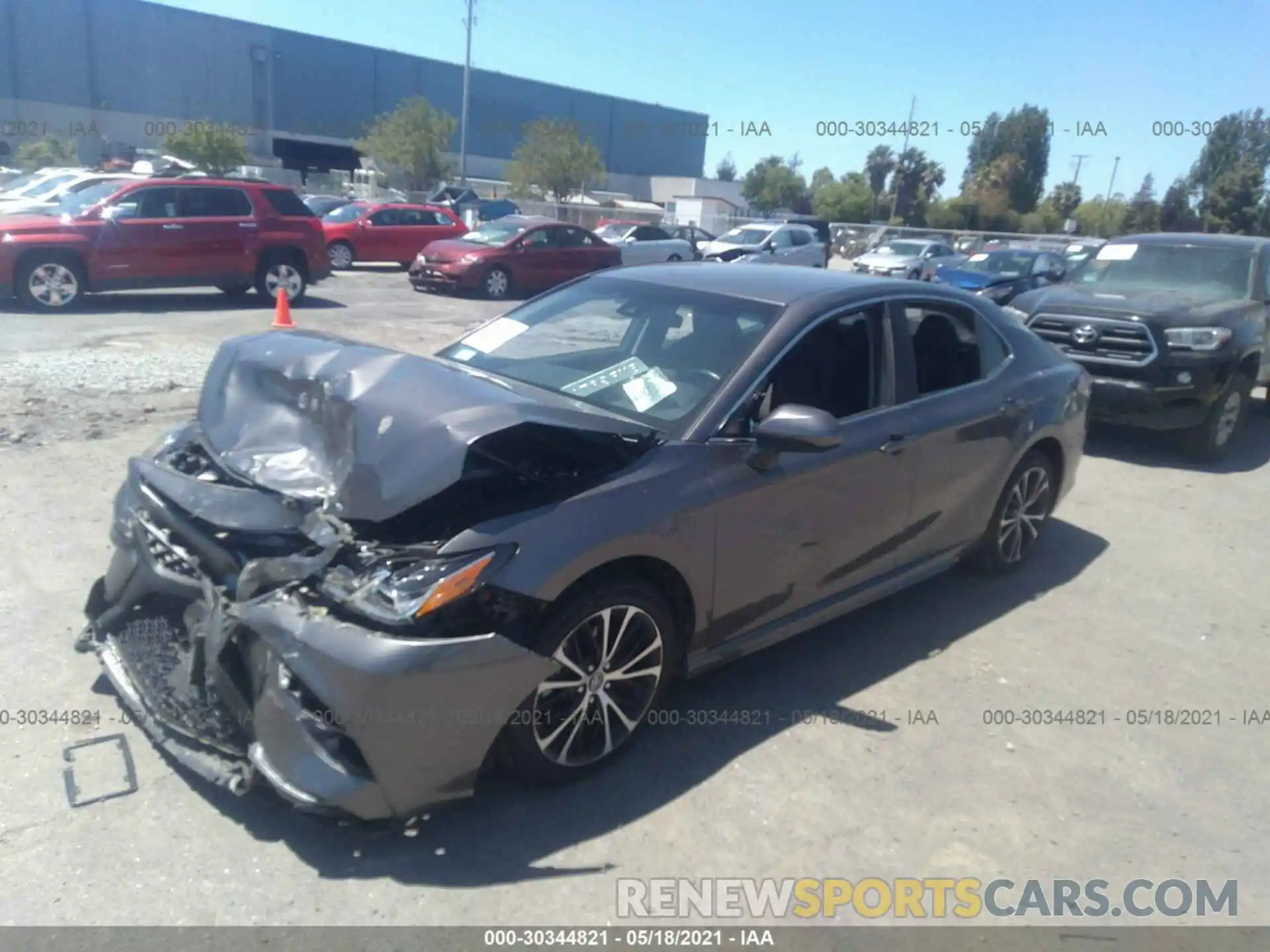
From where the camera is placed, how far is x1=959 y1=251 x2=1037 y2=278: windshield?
1847 centimetres

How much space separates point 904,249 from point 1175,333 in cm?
1960

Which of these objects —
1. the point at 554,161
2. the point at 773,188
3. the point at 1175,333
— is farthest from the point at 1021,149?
the point at 1175,333

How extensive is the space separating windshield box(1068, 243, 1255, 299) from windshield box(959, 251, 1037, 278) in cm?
876

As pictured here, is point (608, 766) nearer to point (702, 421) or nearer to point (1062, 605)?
point (702, 421)

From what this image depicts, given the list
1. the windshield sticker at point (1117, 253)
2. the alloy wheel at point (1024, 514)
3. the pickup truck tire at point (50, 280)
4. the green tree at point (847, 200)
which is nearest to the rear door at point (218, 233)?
the pickup truck tire at point (50, 280)

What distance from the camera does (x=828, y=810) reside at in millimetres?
3367

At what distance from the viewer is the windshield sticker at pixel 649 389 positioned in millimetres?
3889

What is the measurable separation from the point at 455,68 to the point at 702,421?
274 ft

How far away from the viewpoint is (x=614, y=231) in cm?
2505

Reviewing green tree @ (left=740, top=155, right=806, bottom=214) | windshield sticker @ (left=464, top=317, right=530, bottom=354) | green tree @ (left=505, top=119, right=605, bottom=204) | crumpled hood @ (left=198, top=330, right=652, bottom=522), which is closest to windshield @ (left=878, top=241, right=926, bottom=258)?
windshield sticker @ (left=464, top=317, right=530, bottom=354)

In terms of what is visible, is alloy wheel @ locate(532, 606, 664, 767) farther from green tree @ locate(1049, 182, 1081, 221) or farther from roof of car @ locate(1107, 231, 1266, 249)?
green tree @ locate(1049, 182, 1081, 221)

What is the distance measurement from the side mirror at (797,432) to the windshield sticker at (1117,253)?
766 cm

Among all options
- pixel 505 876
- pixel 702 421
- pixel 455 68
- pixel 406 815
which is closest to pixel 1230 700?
pixel 702 421

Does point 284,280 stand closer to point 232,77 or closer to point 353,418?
point 353,418
